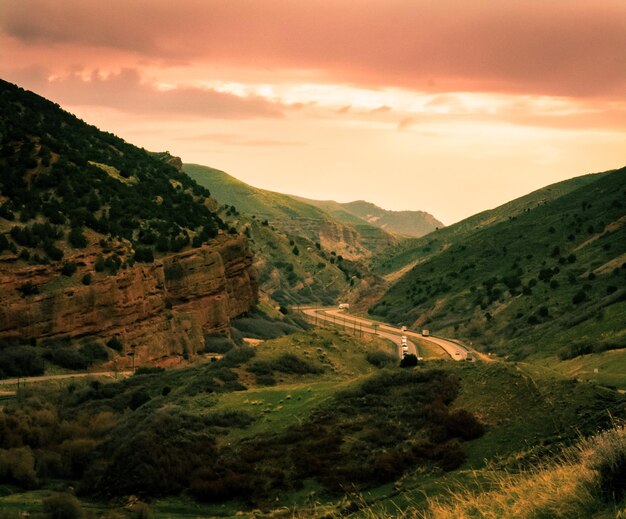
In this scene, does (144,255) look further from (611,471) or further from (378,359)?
(611,471)

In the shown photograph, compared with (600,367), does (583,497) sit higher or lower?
higher

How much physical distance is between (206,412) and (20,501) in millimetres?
14837

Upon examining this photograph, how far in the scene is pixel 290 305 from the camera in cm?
16438

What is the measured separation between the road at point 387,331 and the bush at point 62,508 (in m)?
57.5

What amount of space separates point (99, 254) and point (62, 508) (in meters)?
51.7

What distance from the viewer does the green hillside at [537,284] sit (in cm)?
7369

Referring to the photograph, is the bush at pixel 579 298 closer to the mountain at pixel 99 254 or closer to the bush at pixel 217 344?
the bush at pixel 217 344

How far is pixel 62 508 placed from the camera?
2622 centimetres

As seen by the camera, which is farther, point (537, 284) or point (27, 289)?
point (537, 284)

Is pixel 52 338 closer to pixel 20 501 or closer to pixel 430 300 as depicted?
pixel 20 501

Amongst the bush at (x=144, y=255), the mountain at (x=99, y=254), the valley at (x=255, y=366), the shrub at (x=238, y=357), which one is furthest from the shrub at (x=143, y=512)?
the bush at (x=144, y=255)

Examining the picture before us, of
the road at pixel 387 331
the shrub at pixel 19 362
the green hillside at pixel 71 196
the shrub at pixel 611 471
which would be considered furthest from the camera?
the road at pixel 387 331

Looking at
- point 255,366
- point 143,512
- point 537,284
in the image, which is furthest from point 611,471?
point 537,284

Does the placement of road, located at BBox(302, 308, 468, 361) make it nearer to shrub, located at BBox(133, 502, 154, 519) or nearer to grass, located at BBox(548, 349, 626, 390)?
grass, located at BBox(548, 349, 626, 390)
